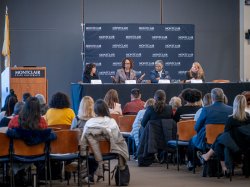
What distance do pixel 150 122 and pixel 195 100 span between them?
912 millimetres

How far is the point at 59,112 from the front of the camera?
8.28m

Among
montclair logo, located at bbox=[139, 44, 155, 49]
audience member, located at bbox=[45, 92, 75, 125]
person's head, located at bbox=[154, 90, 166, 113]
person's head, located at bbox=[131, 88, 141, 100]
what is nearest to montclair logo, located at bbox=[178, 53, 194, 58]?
montclair logo, located at bbox=[139, 44, 155, 49]

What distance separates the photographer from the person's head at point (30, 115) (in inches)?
255

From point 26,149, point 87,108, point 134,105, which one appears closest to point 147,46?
point 134,105

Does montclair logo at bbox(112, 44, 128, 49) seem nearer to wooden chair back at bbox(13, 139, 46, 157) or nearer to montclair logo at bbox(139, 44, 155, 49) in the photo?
montclair logo at bbox(139, 44, 155, 49)

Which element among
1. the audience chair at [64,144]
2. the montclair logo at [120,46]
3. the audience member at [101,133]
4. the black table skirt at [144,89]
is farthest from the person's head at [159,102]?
the montclair logo at [120,46]

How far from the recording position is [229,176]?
25.5ft

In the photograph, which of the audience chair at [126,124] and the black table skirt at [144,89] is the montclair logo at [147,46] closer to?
the black table skirt at [144,89]

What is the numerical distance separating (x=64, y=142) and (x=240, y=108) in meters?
2.29

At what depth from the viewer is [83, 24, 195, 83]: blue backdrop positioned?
1425 centimetres

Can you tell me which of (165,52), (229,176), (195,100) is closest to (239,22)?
(165,52)

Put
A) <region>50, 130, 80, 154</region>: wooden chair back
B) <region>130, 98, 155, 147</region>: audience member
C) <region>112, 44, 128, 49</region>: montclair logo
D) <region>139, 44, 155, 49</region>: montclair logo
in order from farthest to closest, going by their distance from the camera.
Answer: <region>139, 44, 155, 49</region>: montclair logo → <region>112, 44, 128, 49</region>: montclair logo → <region>130, 98, 155, 147</region>: audience member → <region>50, 130, 80, 154</region>: wooden chair back

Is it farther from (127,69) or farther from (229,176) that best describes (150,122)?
(127,69)

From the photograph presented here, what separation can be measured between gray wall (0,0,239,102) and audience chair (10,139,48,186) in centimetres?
900
